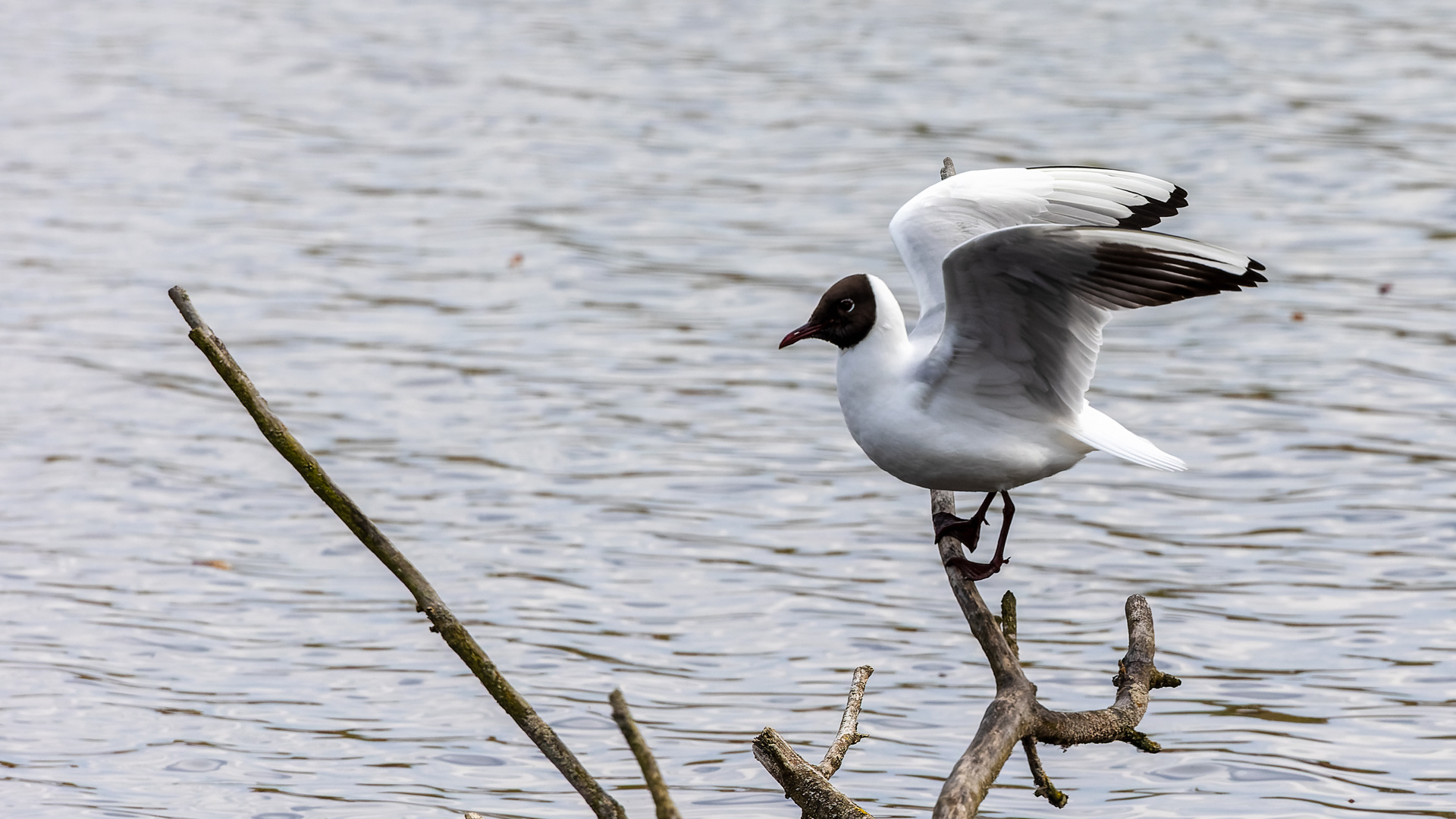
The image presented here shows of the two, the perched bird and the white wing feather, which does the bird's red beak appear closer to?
the perched bird

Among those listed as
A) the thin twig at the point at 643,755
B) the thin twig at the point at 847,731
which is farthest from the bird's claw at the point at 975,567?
the thin twig at the point at 643,755

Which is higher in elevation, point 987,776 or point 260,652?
point 987,776

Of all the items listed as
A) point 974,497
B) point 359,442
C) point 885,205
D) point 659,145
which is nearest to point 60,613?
point 359,442

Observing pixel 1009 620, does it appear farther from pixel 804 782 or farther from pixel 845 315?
pixel 845 315

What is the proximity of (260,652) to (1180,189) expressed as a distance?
206 inches

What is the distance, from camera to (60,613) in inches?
364

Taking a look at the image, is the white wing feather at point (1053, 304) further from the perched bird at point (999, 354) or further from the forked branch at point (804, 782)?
the forked branch at point (804, 782)

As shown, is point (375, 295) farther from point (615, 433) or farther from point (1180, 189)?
point (1180, 189)

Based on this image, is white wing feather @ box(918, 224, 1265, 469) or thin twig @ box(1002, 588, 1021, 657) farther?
thin twig @ box(1002, 588, 1021, 657)

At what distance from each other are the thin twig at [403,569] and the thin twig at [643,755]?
1.17ft

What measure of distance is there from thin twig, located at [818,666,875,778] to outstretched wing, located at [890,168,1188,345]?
1.09 meters

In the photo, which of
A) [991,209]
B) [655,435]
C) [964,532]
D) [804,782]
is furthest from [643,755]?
[655,435]

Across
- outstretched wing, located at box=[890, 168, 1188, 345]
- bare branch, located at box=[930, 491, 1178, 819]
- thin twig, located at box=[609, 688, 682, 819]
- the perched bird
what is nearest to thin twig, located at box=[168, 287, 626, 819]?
thin twig, located at box=[609, 688, 682, 819]

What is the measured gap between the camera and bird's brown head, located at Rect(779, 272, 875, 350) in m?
5.32
